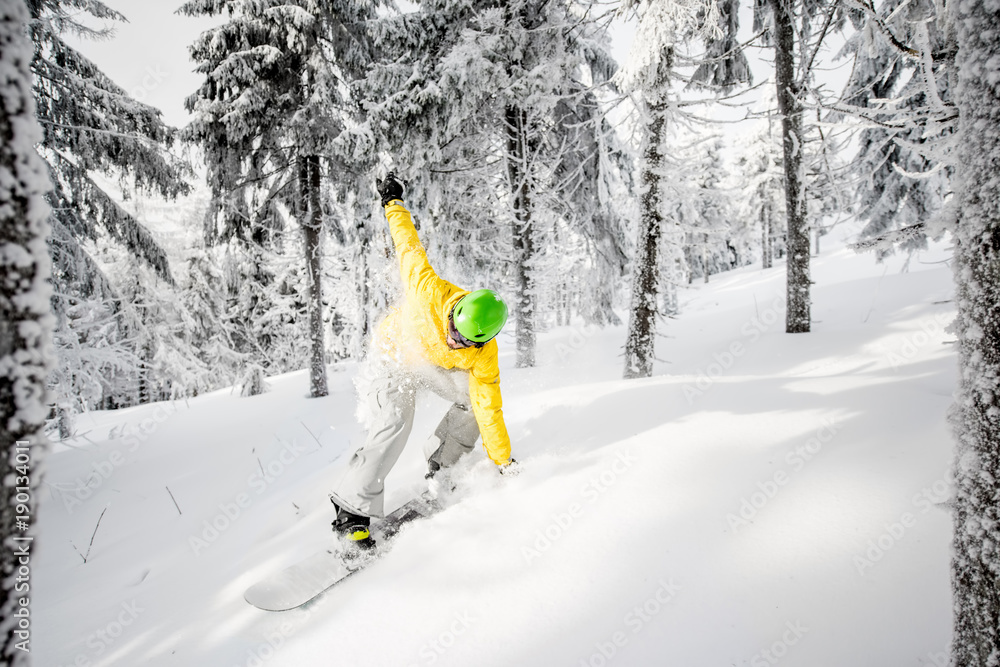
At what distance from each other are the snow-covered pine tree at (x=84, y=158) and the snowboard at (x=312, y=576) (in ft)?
21.7

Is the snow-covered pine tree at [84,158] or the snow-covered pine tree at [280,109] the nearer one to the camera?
the snow-covered pine tree at [84,158]

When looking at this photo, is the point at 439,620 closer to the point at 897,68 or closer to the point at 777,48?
the point at 777,48

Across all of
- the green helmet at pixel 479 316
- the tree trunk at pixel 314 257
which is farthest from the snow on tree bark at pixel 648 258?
the tree trunk at pixel 314 257

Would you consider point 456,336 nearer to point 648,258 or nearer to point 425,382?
point 425,382

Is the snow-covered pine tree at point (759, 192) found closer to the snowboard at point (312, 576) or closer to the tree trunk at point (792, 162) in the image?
the tree trunk at point (792, 162)

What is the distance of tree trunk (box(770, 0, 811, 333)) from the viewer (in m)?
7.60

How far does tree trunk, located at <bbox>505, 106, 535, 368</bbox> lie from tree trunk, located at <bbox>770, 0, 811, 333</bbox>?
483 cm

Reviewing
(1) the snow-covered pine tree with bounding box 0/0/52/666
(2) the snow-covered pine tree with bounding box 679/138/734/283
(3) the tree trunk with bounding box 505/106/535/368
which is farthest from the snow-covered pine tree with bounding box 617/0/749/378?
(1) the snow-covered pine tree with bounding box 0/0/52/666

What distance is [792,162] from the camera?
25.9ft

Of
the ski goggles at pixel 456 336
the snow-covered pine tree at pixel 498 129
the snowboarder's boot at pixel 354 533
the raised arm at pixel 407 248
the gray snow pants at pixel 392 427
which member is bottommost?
the snowboarder's boot at pixel 354 533

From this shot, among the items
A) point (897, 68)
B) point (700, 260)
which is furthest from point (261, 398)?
point (700, 260)

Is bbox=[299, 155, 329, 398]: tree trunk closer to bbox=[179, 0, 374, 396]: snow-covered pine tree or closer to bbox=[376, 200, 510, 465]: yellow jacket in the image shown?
bbox=[179, 0, 374, 396]: snow-covered pine tree

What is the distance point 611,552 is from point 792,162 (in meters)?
8.88

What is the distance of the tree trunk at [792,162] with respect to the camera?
7.60 m
